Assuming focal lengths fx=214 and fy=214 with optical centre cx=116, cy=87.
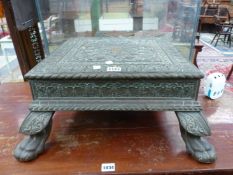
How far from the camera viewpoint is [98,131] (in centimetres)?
90

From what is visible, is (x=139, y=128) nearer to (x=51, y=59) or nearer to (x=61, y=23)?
(x=51, y=59)

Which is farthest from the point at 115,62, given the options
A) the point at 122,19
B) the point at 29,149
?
the point at 122,19

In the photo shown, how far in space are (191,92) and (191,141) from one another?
0.17 m

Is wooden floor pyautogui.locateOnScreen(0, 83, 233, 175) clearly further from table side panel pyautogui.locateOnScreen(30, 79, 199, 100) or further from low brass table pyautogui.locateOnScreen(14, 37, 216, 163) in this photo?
table side panel pyautogui.locateOnScreen(30, 79, 199, 100)

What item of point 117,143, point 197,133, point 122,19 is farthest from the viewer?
point 122,19

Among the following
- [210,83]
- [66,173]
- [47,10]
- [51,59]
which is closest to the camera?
[66,173]

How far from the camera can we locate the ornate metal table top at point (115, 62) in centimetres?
69

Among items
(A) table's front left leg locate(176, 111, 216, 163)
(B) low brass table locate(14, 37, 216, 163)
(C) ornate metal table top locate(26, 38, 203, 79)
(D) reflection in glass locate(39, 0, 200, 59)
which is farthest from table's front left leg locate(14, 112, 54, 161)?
(D) reflection in glass locate(39, 0, 200, 59)

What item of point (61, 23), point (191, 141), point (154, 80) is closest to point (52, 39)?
point (61, 23)

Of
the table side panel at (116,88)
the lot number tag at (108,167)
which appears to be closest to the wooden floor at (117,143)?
the lot number tag at (108,167)

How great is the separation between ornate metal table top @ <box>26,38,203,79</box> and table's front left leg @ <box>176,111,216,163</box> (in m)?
0.14

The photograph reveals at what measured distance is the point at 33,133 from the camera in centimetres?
71

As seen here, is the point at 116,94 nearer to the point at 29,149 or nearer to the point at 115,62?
the point at 115,62

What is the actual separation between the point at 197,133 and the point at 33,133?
0.54 metres
